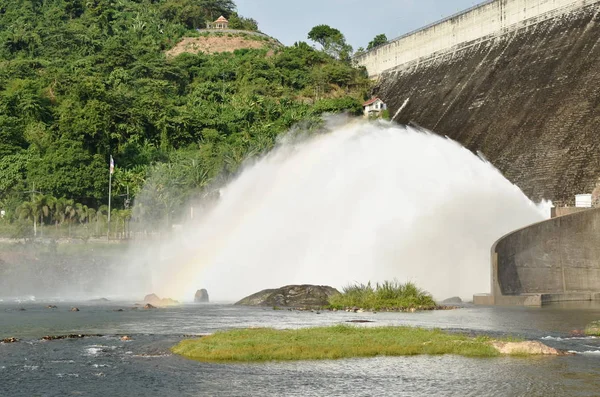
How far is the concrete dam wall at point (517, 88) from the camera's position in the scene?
67.9m

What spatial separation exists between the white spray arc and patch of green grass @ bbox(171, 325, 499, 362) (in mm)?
19158

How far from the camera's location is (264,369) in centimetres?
2278

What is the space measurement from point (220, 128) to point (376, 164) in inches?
2246

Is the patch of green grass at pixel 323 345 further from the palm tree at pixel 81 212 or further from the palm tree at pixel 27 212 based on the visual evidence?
the palm tree at pixel 81 212

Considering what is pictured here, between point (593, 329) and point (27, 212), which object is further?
point (27, 212)

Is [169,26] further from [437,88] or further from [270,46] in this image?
[437,88]

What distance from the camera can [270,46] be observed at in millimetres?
141000

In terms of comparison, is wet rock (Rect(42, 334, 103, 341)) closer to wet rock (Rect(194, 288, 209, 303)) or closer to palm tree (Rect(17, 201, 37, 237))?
wet rock (Rect(194, 288, 209, 303))

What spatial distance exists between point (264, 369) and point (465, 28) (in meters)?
82.1

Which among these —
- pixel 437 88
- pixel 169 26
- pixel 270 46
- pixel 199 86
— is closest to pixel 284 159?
pixel 437 88

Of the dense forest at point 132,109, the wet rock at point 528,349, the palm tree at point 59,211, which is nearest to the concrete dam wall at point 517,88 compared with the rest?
the dense forest at point 132,109

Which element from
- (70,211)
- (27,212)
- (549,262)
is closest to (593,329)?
(549,262)

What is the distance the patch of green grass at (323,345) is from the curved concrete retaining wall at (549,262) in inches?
578

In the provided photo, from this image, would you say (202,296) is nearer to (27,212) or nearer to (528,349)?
(528,349)
